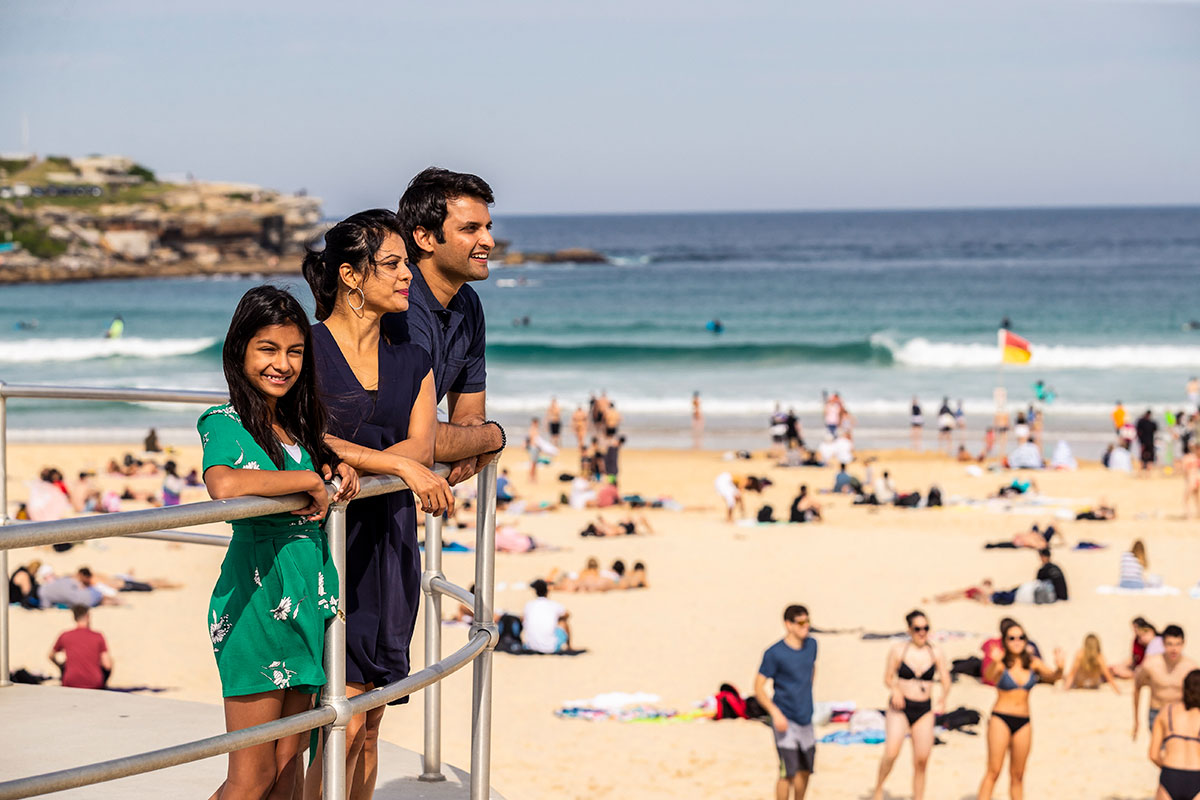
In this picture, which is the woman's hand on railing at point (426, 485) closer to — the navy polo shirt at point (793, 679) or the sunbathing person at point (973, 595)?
the navy polo shirt at point (793, 679)

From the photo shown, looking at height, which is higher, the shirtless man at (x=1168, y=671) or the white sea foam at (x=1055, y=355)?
the white sea foam at (x=1055, y=355)

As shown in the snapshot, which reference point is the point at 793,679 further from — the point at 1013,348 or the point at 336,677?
the point at 1013,348

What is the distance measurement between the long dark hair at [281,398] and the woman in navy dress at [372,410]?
187 millimetres

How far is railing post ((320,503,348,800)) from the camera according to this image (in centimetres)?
238

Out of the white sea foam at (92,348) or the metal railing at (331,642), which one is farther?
the white sea foam at (92,348)

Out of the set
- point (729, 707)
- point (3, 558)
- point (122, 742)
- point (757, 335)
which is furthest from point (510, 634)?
point (757, 335)

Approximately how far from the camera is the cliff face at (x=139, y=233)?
306ft

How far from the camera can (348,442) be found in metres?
2.72

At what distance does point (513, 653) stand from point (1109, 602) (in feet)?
23.0

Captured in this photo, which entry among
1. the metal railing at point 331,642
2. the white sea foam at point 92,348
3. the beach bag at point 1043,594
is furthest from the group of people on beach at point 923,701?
the white sea foam at point 92,348

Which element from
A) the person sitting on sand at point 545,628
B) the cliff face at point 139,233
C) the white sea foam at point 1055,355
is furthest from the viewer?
the cliff face at point 139,233

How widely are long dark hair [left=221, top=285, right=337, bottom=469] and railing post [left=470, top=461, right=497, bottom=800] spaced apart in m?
0.46

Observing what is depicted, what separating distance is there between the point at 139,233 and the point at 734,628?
93415 mm

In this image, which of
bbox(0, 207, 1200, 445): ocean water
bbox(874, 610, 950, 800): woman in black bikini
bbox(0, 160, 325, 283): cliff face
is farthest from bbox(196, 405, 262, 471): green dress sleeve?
bbox(0, 160, 325, 283): cliff face
